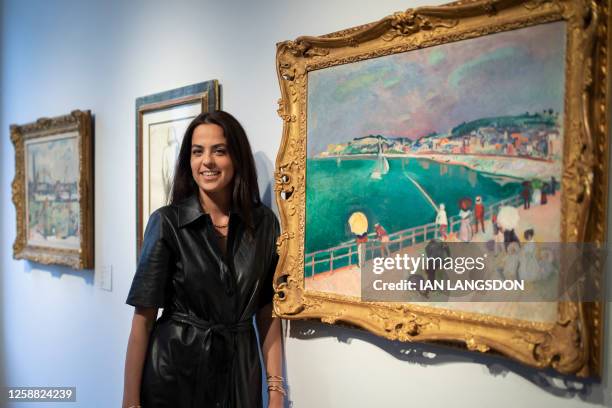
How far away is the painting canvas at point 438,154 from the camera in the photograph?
942 mm

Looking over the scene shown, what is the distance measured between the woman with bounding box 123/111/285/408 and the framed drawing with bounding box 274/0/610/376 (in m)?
0.11

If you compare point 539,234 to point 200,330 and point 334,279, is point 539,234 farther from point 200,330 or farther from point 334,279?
point 200,330

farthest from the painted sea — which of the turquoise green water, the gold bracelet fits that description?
the gold bracelet

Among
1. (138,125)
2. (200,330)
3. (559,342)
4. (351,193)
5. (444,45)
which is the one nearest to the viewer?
(559,342)

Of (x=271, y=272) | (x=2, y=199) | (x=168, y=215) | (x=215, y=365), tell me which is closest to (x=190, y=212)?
(x=168, y=215)

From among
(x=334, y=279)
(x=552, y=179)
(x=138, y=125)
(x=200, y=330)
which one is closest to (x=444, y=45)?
(x=552, y=179)

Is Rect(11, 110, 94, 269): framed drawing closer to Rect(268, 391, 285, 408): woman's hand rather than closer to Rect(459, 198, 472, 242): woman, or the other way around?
Rect(268, 391, 285, 408): woman's hand

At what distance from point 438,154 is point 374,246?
276 mm

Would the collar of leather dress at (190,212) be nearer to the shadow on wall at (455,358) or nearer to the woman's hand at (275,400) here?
the shadow on wall at (455,358)

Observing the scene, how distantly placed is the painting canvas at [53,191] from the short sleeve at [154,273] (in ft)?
3.38

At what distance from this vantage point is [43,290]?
254 centimetres

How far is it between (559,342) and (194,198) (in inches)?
40.3

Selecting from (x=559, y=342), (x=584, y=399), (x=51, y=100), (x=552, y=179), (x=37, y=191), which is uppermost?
(x=51, y=100)

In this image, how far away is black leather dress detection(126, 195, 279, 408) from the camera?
138 cm
